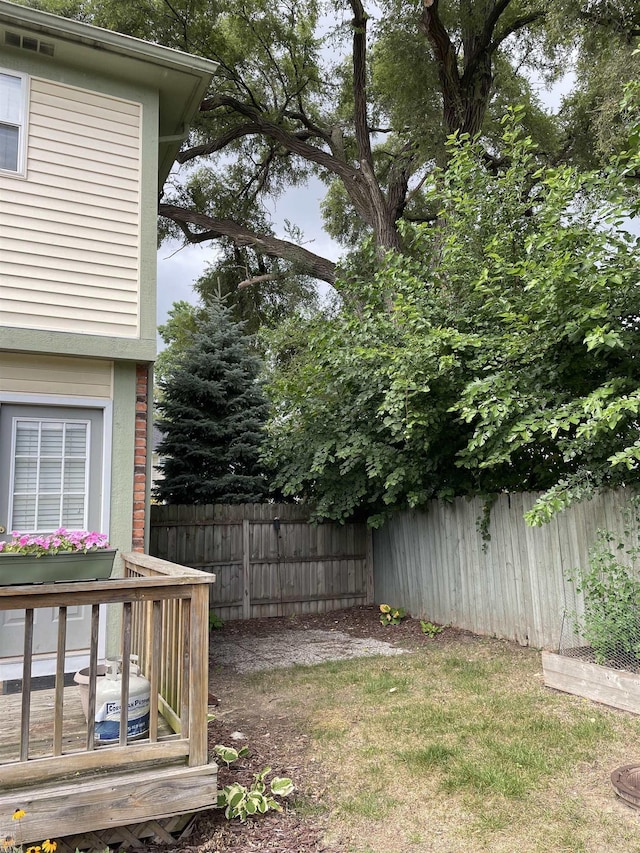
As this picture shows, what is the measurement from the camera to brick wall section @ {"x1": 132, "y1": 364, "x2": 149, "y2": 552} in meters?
5.26

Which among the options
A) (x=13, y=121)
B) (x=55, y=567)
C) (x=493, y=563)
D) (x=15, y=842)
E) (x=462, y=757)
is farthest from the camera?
(x=493, y=563)

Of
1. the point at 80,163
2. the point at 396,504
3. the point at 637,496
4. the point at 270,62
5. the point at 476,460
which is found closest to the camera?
the point at 637,496

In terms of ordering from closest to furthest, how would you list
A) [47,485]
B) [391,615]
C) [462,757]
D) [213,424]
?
[462,757] < [47,485] < [391,615] < [213,424]

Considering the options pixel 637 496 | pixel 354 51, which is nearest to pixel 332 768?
pixel 637 496

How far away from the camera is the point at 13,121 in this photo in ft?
17.2

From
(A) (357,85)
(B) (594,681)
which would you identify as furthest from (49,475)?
(A) (357,85)

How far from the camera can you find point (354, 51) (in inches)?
471

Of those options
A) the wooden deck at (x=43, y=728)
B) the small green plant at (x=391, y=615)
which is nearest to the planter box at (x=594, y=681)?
the wooden deck at (x=43, y=728)

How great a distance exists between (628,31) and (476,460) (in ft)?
23.0

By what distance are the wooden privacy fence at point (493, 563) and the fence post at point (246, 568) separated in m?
2.04

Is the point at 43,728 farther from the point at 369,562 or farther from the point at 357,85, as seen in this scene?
the point at 357,85

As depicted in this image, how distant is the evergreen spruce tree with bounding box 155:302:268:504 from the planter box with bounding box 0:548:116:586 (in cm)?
624

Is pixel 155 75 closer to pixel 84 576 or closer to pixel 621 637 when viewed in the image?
pixel 84 576

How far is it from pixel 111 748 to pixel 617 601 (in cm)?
379
